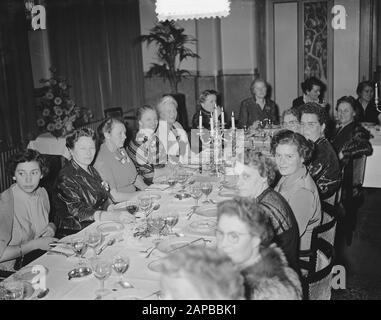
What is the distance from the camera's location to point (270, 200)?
2285mm

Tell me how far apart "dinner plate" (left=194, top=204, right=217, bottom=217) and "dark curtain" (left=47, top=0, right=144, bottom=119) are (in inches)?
173

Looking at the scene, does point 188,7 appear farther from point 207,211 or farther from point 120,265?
point 120,265

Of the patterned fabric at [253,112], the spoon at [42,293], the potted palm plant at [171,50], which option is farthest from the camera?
the potted palm plant at [171,50]

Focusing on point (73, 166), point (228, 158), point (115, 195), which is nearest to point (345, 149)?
point (228, 158)

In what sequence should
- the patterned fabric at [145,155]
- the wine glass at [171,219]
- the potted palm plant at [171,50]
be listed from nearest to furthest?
the wine glass at [171,219] → the patterned fabric at [145,155] → the potted palm plant at [171,50]

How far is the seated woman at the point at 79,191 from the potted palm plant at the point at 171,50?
15.2 ft

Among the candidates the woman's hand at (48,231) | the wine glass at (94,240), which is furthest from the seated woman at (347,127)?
the wine glass at (94,240)

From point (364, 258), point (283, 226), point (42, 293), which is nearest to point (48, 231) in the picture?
point (42, 293)

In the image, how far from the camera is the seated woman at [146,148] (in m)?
4.23

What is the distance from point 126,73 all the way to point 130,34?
68 cm

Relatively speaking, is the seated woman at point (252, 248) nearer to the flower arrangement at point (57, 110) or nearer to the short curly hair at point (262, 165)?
the short curly hair at point (262, 165)

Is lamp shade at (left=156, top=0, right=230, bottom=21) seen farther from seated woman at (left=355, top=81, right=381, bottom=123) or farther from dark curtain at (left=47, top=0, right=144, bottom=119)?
dark curtain at (left=47, top=0, right=144, bottom=119)

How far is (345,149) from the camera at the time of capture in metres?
3.81
